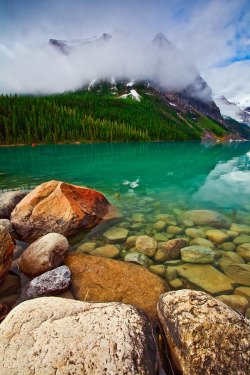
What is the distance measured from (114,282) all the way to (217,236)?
4.61 metres

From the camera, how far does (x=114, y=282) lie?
16.3 ft

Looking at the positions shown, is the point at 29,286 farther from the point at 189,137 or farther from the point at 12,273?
the point at 189,137

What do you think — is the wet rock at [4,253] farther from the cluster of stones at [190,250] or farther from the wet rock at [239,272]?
the wet rock at [239,272]

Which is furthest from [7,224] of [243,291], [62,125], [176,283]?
[62,125]

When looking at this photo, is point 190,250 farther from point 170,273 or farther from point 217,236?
point 217,236

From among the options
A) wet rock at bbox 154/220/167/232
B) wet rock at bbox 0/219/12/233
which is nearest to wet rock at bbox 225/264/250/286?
wet rock at bbox 154/220/167/232

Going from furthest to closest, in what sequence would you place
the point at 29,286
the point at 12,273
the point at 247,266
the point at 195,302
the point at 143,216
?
the point at 143,216
the point at 247,266
the point at 12,273
the point at 29,286
the point at 195,302

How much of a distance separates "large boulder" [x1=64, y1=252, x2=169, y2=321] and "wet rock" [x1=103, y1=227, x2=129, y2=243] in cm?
156

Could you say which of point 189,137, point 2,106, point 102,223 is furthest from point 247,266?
point 189,137

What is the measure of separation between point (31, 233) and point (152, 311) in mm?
5360

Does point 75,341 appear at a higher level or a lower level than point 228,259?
higher

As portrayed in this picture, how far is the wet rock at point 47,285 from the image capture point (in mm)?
4324

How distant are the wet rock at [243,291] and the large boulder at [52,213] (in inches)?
219

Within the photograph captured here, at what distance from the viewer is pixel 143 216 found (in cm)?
978
